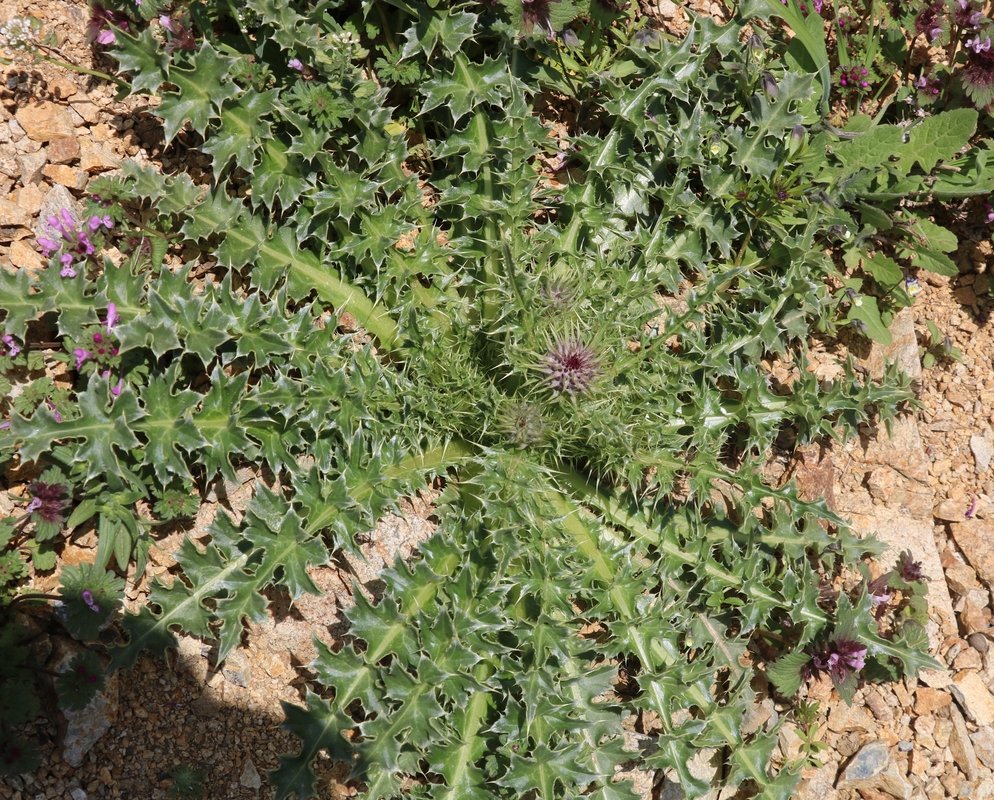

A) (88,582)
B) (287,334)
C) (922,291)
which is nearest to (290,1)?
(287,334)

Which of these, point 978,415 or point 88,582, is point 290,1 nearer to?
point 88,582

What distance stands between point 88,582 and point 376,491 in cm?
123

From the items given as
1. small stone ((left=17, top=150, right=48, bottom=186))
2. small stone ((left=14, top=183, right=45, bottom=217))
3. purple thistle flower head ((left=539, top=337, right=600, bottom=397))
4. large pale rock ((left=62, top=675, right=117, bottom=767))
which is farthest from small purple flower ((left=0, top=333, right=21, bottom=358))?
purple thistle flower head ((left=539, top=337, right=600, bottom=397))

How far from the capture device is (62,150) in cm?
413

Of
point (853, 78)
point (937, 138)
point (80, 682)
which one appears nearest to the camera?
point (80, 682)

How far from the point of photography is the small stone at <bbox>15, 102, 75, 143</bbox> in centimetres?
412

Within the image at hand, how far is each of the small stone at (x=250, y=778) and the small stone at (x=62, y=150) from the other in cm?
297

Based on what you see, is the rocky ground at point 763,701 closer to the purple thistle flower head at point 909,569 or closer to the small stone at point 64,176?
the small stone at point 64,176

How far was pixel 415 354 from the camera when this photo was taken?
3.99 metres

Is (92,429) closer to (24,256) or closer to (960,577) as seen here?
(24,256)

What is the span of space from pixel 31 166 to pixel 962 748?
17.9 ft

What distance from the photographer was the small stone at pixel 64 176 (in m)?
4.10

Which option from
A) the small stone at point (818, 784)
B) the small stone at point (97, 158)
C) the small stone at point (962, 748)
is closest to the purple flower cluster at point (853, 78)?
the small stone at point (962, 748)

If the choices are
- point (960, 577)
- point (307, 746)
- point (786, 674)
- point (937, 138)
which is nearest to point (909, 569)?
point (960, 577)
